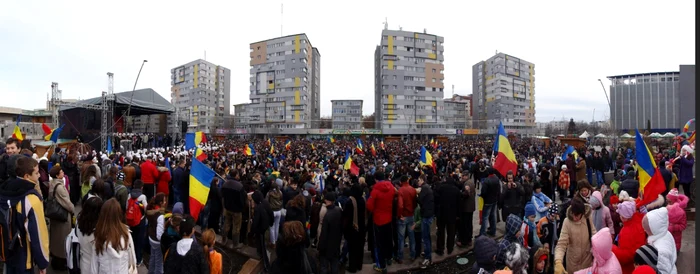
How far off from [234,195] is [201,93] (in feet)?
340

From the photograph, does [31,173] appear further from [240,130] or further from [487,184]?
[240,130]

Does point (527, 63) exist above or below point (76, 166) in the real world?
above

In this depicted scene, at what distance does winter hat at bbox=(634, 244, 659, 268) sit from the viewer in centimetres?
305

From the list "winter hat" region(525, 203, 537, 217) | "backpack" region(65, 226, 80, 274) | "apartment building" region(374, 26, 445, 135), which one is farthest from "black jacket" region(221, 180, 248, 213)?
"apartment building" region(374, 26, 445, 135)

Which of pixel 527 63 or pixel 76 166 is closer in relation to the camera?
pixel 76 166

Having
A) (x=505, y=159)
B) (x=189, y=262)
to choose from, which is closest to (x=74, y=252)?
(x=189, y=262)

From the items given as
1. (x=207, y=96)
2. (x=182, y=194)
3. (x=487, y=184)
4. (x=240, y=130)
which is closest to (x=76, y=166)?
(x=182, y=194)

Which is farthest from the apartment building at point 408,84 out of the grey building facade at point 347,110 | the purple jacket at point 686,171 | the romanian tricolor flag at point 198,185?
the romanian tricolor flag at point 198,185

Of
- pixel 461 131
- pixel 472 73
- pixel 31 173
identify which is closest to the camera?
pixel 31 173

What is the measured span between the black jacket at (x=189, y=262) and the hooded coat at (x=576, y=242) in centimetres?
408

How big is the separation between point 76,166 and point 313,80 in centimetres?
8327

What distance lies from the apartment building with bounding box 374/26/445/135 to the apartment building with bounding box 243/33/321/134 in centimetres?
1698

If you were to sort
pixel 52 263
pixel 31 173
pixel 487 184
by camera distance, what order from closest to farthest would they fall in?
pixel 31 173 → pixel 52 263 → pixel 487 184

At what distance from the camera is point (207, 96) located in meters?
104
